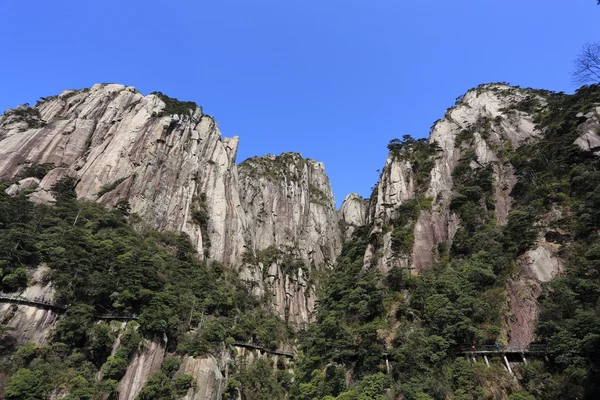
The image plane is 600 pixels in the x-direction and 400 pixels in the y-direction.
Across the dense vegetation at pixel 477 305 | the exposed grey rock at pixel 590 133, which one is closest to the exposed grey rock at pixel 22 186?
the dense vegetation at pixel 477 305

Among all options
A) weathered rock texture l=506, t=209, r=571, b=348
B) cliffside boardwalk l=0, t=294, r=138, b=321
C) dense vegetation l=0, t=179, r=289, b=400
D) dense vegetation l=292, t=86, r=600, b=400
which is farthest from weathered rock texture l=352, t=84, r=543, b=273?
cliffside boardwalk l=0, t=294, r=138, b=321

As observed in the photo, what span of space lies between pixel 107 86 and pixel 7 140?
25360 millimetres

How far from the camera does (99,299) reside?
32.0m

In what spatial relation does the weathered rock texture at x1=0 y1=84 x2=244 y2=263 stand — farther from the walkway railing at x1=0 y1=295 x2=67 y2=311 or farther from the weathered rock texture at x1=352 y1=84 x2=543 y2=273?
the weathered rock texture at x1=352 y1=84 x2=543 y2=273

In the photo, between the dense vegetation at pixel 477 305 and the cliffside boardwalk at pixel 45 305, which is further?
the cliffside boardwalk at pixel 45 305

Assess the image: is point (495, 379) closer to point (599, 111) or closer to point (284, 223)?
point (599, 111)

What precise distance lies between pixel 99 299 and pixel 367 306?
89.9ft

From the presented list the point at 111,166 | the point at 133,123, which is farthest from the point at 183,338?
the point at 133,123

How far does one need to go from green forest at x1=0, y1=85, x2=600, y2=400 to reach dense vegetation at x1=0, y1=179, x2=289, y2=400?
0.13 meters

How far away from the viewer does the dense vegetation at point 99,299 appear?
83.6ft

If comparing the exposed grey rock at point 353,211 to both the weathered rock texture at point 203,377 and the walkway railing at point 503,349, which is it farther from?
the walkway railing at point 503,349

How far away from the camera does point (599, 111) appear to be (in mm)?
39406

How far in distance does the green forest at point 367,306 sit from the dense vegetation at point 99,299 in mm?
135

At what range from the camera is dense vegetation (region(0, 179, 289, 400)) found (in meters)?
25.5
